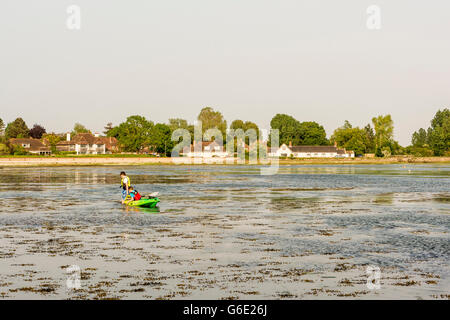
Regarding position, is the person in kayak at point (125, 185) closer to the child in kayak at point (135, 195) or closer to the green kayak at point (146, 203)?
the child in kayak at point (135, 195)

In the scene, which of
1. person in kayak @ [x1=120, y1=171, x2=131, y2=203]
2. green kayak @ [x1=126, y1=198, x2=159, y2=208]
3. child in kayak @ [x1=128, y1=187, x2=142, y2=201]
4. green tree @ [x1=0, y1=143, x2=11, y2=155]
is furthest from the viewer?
green tree @ [x1=0, y1=143, x2=11, y2=155]

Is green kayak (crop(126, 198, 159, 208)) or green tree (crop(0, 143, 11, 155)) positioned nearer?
green kayak (crop(126, 198, 159, 208))

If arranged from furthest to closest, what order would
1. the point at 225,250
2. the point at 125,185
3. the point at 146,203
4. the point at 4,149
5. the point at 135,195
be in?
the point at 4,149
the point at 125,185
the point at 135,195
the point at 146,203
the point at 225,250

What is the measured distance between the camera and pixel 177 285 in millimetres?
17156

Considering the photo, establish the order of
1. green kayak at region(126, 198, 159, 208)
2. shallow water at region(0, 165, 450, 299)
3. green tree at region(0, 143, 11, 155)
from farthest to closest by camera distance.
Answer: green tree at region(0, 143, 11, 155) < green kayak at region(126, 198, 159, 208) < shallow water at region(0, 165, 450, 299)

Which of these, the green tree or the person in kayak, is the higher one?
the green tree

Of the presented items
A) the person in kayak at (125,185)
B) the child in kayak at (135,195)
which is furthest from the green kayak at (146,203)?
the person in kayak at (125,185)

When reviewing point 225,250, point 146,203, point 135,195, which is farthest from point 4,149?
point 225,250

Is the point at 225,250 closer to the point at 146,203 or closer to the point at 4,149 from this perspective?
A: the point at 146,203

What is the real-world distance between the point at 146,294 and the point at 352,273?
746 cm

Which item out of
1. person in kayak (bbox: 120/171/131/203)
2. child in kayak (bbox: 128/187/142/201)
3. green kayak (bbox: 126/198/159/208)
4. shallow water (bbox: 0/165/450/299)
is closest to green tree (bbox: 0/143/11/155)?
shallow water (bbox: 0/165/450/299)

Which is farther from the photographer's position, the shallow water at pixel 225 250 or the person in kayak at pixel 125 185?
the person in kayak at pixel 125 185

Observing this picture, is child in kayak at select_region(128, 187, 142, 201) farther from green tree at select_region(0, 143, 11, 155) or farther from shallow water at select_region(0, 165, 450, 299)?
green tree at select_region(0, 143, 11, 155)
